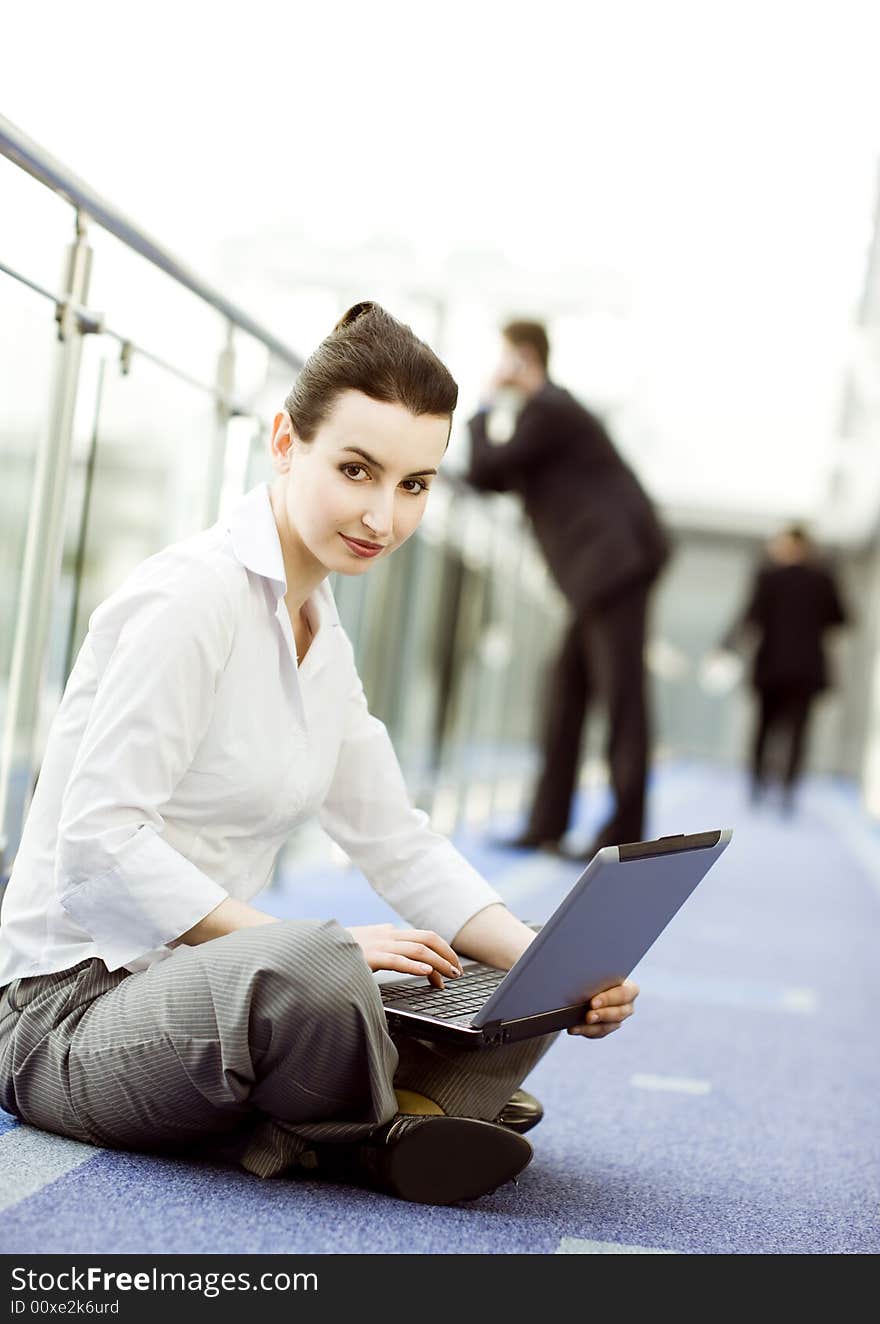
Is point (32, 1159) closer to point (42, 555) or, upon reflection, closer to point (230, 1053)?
point (230, 1053)

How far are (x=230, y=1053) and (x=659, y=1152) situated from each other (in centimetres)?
80

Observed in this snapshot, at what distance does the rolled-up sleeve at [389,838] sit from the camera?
1858 millimetres

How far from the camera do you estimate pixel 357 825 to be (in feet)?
6.23

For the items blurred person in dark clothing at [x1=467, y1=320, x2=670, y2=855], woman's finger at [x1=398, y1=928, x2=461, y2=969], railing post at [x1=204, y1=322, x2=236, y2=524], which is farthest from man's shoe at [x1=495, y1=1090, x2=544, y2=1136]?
blurred person in dark clothing at [x1=467, y1=320, x2=670, y2=855]

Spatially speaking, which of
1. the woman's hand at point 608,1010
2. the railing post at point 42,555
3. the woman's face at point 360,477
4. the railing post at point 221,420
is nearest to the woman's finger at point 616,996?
the woman's hand at point 608,1010

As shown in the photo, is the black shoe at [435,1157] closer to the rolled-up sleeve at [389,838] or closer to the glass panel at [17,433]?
the rolled-up sleeve at [389,838]

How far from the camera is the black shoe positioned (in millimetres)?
1473

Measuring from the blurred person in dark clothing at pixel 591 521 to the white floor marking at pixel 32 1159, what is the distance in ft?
10.9

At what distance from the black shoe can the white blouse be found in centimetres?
29

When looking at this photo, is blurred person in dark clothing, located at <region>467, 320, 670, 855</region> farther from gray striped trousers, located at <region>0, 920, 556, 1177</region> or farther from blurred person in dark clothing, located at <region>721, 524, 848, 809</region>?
blurred person in dark clothing, located at <region>721, 524, 848, 809</region>

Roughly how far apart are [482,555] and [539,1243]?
15.4 ft

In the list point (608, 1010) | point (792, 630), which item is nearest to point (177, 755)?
point (608, 1010)
